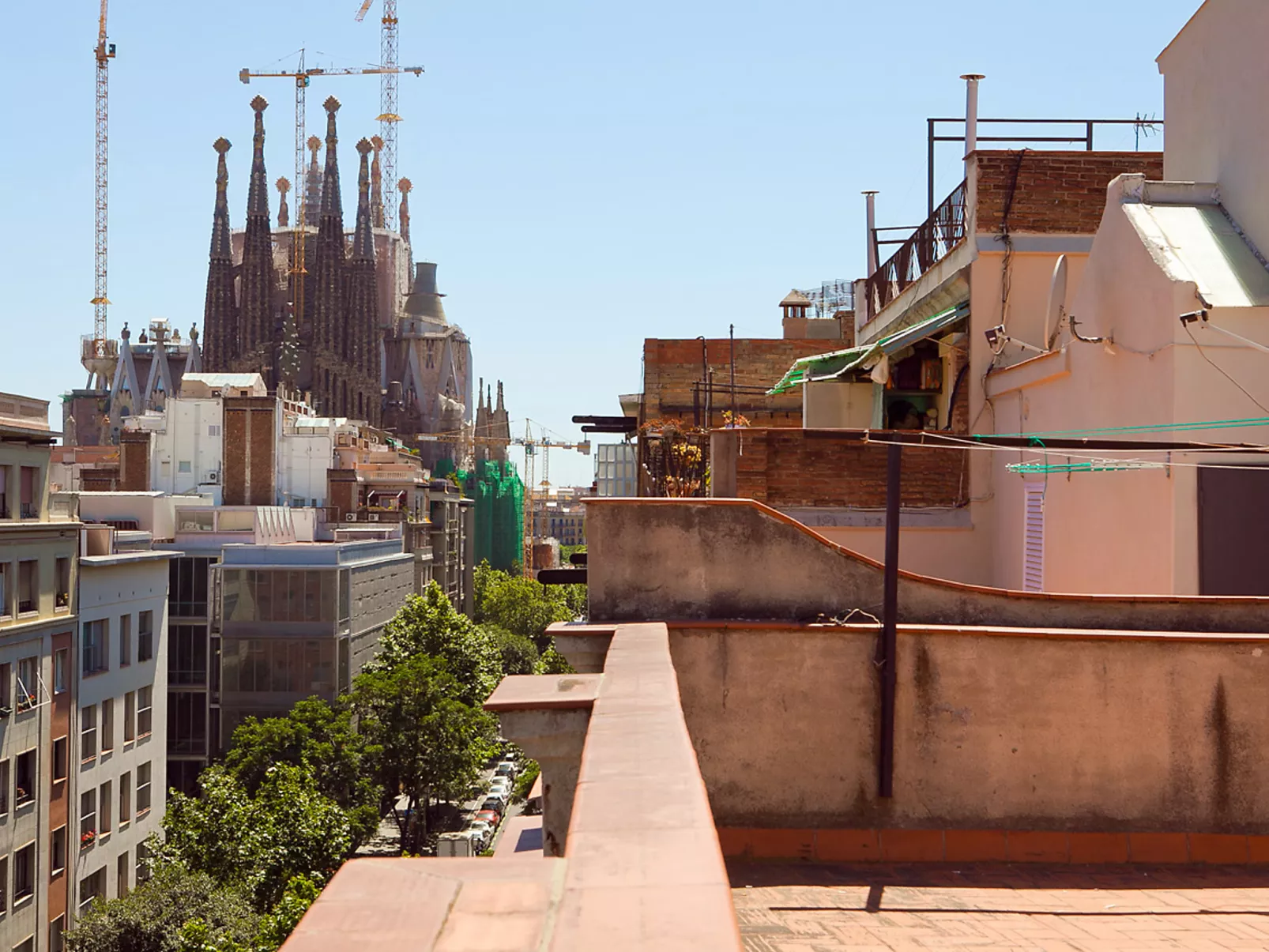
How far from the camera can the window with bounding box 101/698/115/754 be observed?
32.6m

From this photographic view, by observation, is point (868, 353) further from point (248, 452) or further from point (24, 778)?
point (248, 452)

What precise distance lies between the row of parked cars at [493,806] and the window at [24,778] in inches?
544

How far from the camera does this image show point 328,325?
134750mm

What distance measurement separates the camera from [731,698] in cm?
745

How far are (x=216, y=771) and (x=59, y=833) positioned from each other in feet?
15.7

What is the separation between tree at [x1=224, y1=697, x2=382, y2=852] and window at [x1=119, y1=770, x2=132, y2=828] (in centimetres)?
262

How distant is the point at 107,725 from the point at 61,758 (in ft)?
9.72

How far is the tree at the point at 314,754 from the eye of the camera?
35531 mm

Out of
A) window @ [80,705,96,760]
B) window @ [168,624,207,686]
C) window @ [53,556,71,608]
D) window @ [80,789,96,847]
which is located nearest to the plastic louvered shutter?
window @ [53,556,71,608]

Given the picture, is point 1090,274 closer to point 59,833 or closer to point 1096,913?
point 1096,913

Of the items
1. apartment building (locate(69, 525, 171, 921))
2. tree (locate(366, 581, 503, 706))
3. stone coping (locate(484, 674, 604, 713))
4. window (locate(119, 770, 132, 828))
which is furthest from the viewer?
tree (locate(366, 581, 503, 706))

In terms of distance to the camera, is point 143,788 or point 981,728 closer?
point 981,728

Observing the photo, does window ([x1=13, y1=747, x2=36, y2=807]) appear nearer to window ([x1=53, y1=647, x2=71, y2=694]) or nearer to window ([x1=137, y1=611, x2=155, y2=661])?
window ([x1=53, y1=647, x2=71, y2=694])

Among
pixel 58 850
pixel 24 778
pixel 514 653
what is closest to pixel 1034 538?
pixel 24 778
